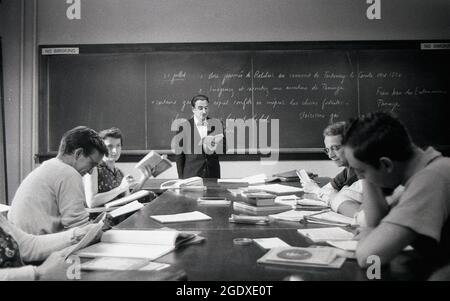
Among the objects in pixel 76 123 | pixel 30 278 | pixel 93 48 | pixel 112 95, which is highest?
pixel 93 48

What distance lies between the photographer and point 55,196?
202 centimetres

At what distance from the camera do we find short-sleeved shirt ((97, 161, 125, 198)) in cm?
298

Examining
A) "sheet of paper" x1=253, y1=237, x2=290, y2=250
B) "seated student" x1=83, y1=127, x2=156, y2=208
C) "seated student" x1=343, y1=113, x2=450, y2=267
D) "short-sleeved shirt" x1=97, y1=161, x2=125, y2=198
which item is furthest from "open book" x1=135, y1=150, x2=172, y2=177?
"seated student" x1=343, y1=113, x2=450, y2=267

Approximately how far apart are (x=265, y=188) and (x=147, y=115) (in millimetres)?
1911

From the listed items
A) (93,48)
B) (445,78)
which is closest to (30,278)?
(93,48)

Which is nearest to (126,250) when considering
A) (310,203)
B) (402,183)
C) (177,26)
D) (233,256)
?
(233,256)

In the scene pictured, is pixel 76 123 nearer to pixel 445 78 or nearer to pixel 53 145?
pixel 53 145

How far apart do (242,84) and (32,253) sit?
3.07m

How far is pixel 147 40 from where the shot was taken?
4.45 m

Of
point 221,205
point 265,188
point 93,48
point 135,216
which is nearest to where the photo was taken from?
point 135,216

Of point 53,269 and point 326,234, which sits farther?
point 326,234

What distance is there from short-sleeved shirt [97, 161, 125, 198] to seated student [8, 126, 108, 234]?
880mm

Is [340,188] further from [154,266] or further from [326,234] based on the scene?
[154,266]

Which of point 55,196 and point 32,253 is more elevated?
point 55,196
